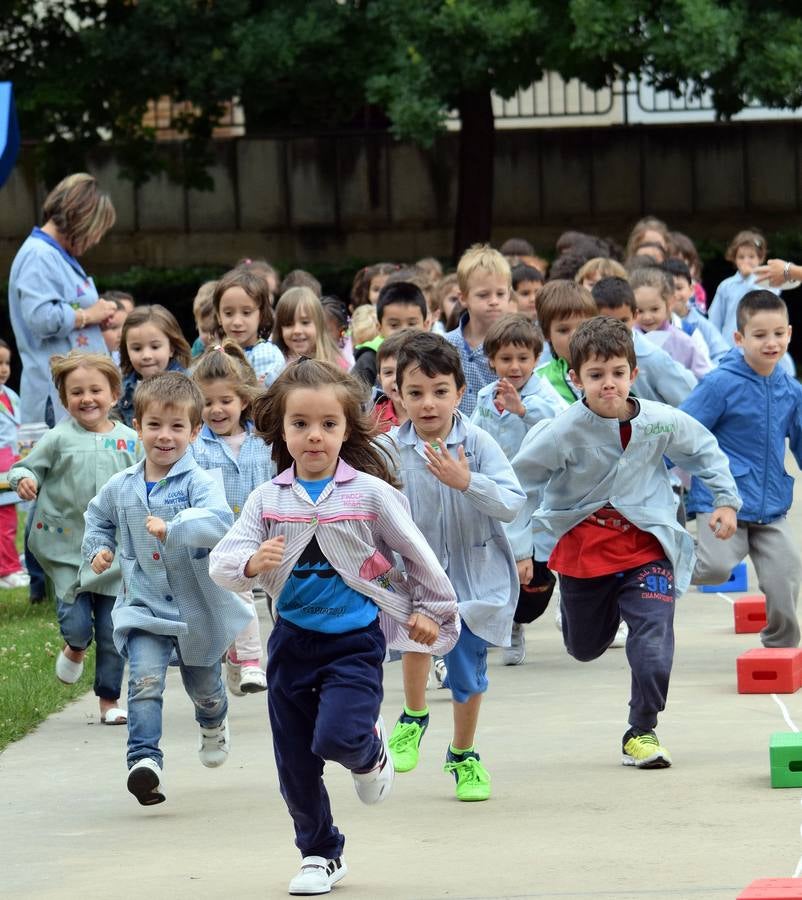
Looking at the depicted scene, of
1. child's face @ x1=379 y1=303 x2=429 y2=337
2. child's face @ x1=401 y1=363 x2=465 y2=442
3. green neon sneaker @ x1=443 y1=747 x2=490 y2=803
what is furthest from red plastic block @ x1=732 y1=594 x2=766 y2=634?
Result: child's face @ x1=401 y1=363 x2=465 y2=442

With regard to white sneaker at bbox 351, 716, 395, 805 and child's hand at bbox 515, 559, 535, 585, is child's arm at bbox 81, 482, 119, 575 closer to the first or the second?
child's hand at bbox 515, 559, 535, 585

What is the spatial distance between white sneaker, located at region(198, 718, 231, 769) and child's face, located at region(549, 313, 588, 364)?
296 centimetres

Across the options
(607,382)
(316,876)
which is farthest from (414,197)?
(316,876)

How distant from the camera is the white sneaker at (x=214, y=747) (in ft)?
21.5

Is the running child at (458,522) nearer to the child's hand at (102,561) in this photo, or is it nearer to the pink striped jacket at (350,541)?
the pink striped jacket at (350,541)

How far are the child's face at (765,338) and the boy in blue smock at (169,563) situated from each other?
98.0 inches

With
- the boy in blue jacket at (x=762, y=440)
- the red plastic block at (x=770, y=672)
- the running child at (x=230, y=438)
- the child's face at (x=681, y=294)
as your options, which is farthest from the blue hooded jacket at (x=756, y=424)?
the child's face at (x=681, y=294)

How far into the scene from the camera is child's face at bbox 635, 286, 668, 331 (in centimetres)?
1066

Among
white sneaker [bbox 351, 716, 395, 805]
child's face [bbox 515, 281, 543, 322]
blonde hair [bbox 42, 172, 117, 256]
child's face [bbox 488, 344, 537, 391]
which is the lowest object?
white sneaker [bbox 351, 716, 395, 805]

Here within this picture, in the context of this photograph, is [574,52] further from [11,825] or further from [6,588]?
[11,825]

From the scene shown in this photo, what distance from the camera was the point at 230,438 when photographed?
825cm

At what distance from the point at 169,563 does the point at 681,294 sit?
649 cm

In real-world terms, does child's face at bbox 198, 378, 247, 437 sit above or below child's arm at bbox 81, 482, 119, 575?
above

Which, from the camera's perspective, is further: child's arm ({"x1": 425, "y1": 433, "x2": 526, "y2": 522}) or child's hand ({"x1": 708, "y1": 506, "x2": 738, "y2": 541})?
child's hand ({"x1": 708, "y1": 506, "x2": 738, "y2": 541})
